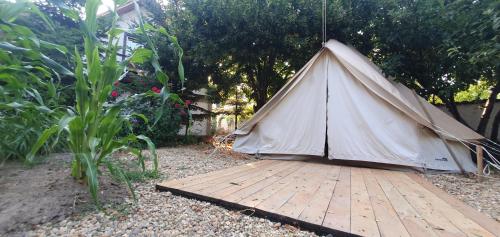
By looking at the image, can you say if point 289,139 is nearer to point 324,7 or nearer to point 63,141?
point 324,7

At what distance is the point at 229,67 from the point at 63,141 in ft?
13.2

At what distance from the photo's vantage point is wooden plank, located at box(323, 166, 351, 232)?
139cm

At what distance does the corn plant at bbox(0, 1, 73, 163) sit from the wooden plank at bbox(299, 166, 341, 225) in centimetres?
146

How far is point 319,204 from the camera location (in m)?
1.73

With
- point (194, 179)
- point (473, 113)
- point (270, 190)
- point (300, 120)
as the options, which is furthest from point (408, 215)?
point (473, 113)

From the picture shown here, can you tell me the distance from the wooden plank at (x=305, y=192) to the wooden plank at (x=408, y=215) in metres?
0.54

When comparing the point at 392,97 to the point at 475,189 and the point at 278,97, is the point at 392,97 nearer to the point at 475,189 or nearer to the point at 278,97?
the point at 475,189

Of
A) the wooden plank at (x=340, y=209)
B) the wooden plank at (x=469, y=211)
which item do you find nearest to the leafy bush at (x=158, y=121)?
the wooden plank at (x=340, y=209)

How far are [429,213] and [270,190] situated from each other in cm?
106

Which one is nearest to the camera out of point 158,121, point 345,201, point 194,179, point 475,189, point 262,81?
point 345,201

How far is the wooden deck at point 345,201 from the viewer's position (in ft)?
4.63

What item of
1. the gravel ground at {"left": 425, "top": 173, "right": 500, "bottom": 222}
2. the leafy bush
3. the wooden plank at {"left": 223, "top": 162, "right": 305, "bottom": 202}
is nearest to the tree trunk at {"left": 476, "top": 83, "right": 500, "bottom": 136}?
the gravel ground at {"left": 425, "top": 173, "right": 500, "bottom": 222}

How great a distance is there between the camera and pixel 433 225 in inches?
57.4

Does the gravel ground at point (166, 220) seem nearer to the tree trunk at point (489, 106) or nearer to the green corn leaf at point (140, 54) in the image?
the green corn leaf at point (140, 54)
